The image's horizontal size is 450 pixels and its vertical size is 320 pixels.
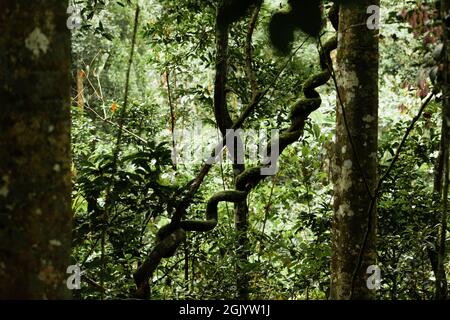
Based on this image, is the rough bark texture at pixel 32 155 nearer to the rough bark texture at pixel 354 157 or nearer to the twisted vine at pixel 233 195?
the rough bark texture at pixel 354 157

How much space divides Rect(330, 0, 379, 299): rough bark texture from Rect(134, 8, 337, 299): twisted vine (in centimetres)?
43

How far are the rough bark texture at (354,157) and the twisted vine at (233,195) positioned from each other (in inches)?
17.0

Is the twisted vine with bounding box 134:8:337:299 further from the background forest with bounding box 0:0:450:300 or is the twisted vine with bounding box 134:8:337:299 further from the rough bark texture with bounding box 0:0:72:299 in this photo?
the rough bark texture with bounding box 0:0:72:299

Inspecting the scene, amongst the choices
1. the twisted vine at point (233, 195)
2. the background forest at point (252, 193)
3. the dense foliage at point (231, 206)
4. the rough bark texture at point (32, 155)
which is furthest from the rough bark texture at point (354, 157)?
the rough bark texture at point (32, 155)

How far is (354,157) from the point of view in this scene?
2.44m

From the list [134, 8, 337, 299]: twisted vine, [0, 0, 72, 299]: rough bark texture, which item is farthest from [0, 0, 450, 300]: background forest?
[0, 0, 72, 299]: rough bark texture

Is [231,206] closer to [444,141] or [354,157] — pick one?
[354,157]

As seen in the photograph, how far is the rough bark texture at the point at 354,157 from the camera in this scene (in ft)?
8.02

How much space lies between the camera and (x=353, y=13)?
2512 mm

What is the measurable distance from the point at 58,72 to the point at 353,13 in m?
1.59

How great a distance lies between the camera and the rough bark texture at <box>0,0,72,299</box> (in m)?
1.17

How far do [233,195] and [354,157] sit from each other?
1174mm
